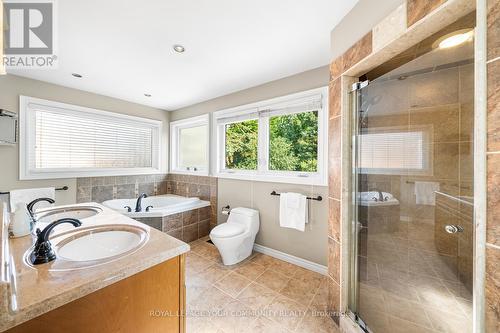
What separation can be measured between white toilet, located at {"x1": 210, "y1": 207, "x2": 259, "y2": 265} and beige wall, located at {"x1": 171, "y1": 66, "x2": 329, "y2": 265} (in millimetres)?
175

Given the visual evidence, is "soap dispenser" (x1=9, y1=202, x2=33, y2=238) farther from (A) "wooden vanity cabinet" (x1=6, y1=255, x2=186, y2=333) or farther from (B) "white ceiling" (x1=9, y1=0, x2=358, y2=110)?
(B) "white ceiling" (x1=9, y1=0, x2=358, y2=110)

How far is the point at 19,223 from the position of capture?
101cm

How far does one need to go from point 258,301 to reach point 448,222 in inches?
63.7

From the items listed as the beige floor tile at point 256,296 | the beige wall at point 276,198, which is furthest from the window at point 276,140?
the beige floor tile at point 256,296

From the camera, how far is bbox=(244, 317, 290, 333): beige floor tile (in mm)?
1420

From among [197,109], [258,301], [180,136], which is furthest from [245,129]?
[258,301]

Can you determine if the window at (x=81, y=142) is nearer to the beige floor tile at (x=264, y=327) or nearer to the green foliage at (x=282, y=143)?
the green foliage at (x=282, y=143)

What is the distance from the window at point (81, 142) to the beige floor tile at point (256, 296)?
2822 millimetres

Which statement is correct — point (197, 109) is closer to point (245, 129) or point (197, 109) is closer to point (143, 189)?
point (245, 129)

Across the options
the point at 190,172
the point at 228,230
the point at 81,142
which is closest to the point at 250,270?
the point at 228,230

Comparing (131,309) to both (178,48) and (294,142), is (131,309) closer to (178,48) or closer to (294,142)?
(178,48)

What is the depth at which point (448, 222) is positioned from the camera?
137cm

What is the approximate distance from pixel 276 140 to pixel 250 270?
1645 millimetres

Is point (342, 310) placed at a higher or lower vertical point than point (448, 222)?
lower
